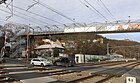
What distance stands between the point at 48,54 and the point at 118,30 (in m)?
32.9

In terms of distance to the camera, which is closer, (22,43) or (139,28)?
(139,28)

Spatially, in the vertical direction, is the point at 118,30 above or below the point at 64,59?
above

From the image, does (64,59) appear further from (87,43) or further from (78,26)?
(87,43)

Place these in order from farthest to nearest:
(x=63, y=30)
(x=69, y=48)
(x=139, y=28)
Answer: (x=69, y=48) → (x=63, y=30) → (x=139, y=28)

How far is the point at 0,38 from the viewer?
268ft

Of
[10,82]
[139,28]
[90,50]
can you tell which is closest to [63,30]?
[139,28]

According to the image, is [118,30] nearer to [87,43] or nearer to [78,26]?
[78,26]

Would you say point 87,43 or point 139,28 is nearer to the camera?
point 139,28

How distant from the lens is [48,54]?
3524 inches

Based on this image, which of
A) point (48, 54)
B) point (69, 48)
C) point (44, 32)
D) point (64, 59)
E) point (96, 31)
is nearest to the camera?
point (64, 59)

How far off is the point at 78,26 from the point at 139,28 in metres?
16.4

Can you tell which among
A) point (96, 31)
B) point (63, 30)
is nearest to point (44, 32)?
point (63, 30)

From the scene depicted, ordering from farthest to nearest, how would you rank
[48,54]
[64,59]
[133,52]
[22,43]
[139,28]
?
[133,52], [22,43], [48,54], [139,28], [64,59]

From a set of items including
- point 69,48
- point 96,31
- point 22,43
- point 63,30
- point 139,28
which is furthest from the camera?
point 69,48
